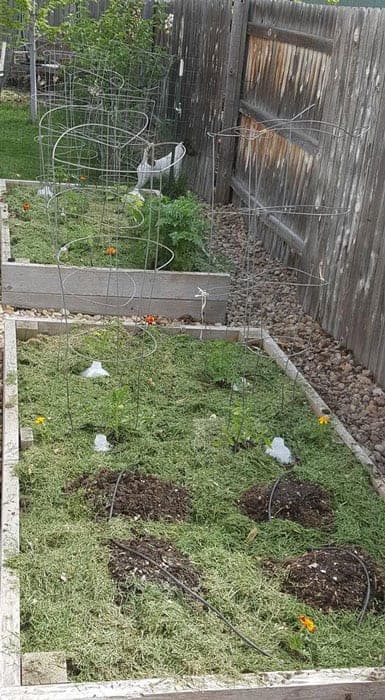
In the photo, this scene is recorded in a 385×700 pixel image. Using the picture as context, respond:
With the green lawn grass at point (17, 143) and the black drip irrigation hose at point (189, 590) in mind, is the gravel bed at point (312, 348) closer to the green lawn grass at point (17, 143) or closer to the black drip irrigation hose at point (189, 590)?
the black drip irrigation hose at point (189, 590)

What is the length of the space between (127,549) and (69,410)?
3.93 ft

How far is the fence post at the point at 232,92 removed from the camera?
8.38 metres

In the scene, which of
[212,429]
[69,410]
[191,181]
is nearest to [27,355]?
[69,410]

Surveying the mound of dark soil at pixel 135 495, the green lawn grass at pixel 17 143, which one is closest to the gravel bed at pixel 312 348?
the mound of dark soil at pixel 135 495

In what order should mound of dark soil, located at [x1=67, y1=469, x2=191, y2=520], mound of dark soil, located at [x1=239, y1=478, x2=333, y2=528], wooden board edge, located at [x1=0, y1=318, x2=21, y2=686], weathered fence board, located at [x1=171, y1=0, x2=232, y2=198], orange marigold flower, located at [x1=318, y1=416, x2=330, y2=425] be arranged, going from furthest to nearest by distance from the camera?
weathered fence board, located at [x1=171, y1=0, x2=232, y2=198] → orange marigold flower, located at [x1=318, y1=416, x2=330, y2=425] → mound of dark soil, located at [x1=239, y1=478, x2=333, y2=528] → mound of dark soil, located at [x1=67, y1=469, x2=191, y2=520] → wooden board edge, located at [x1=0, y1=318, x2=21, y2=686]

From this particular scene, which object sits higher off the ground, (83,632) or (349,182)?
(349,182)

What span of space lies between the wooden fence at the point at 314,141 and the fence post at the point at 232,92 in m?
0.01

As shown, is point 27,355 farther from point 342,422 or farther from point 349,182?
point 349,182

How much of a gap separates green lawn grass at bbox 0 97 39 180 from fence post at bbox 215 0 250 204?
1938mm

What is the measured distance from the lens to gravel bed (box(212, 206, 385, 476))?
4.59 m

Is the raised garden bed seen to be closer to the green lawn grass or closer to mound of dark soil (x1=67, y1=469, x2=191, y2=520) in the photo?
mound of dark soil (x1=67, y1=469, x2=191, y2=520)

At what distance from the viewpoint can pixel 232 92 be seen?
8578 mm

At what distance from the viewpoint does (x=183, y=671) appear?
8.24 feet

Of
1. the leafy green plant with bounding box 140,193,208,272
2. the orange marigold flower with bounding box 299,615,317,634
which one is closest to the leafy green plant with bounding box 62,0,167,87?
the leafy green plant with bounding box 140,193,208,272
